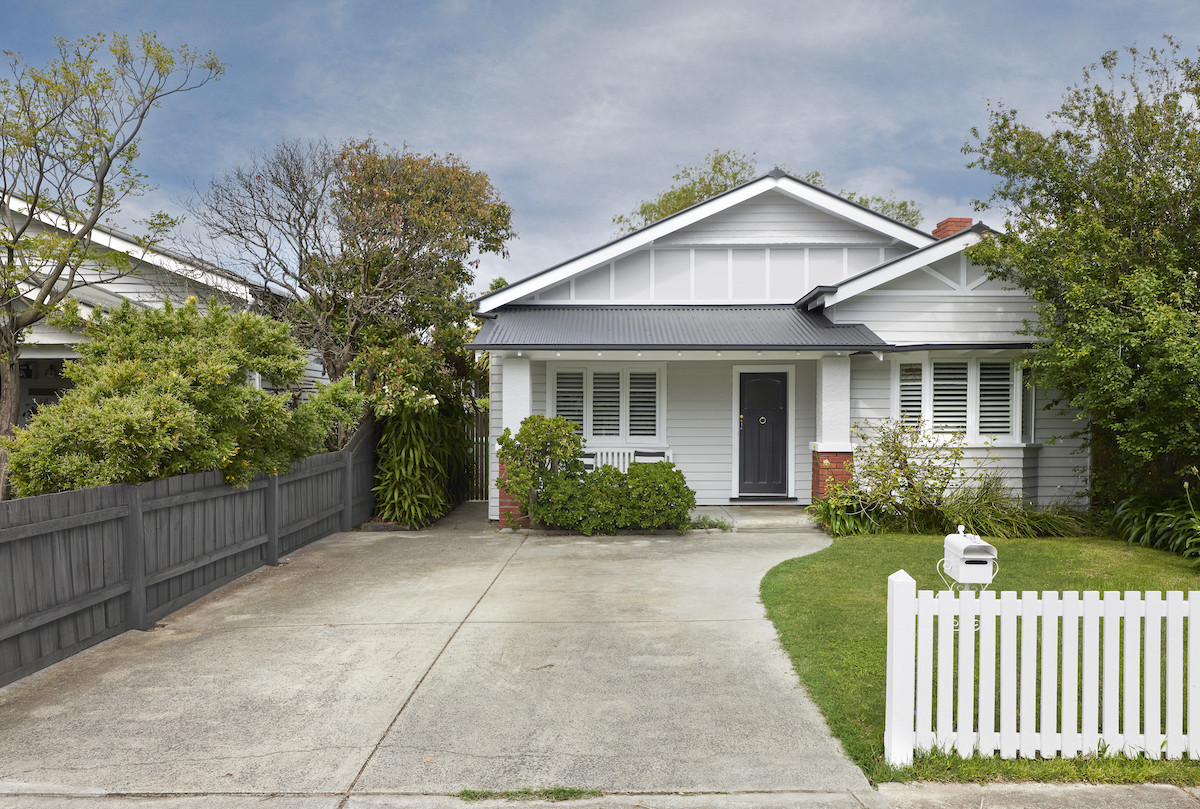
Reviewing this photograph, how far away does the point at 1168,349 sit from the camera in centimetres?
812

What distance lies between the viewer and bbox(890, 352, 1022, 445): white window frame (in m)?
11.6

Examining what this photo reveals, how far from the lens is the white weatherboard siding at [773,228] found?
13.0 meters

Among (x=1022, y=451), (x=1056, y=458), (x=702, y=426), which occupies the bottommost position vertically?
(x=1056, y=458)

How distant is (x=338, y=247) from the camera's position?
12594 millimetres

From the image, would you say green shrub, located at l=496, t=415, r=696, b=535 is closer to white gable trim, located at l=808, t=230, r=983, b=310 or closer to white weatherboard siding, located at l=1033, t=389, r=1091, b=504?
white gable trim, located at l=808, t=230, r=983, b=310

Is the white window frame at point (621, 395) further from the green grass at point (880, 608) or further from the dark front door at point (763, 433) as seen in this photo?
the green grass at point (880, 608)

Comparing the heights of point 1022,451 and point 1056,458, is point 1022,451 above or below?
above

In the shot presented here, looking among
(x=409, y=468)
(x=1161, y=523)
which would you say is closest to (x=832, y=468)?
(x=1161, y=523)

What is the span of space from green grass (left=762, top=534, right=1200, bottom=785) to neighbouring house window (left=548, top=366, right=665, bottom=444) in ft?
14.0

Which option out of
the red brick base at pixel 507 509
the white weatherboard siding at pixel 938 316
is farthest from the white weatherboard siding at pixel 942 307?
the red brick base at pixel 507 509

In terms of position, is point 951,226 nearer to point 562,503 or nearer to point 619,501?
point 619,501

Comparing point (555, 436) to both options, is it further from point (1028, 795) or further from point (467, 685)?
point (1028, 795)

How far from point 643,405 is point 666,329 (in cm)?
177

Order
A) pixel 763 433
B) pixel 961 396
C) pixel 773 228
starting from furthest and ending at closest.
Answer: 1. pixel 773 228
2. pixel 763 433
3. pixel 961 396
